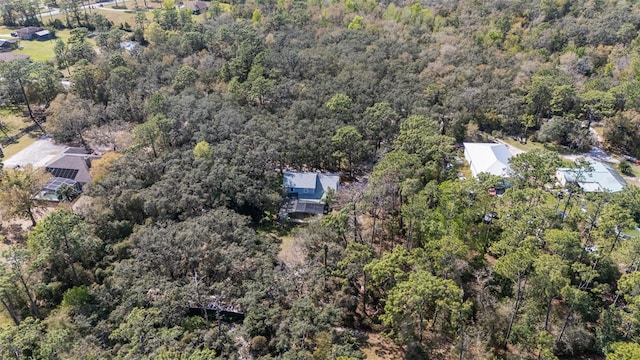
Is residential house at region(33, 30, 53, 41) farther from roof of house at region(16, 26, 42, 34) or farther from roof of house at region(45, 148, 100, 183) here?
roof of house at region(45, 148, 100, 183)

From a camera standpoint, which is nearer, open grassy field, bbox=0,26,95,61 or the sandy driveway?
the sandy driveway

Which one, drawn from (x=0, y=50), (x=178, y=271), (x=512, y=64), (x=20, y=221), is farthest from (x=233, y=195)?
(x=0, y=50)

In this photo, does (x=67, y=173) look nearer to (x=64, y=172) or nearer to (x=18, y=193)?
(x=64, y=172)

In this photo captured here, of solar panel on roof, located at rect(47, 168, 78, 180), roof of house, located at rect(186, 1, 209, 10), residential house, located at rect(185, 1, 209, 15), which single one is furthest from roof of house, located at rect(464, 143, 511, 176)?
→ roof of house, located at rect(186, 1, 209, 10)

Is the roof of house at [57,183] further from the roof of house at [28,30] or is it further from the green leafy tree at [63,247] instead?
the roof of house at [28,30]

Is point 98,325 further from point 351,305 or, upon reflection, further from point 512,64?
point 512,64

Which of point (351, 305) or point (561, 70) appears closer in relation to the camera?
point (351, 305)
